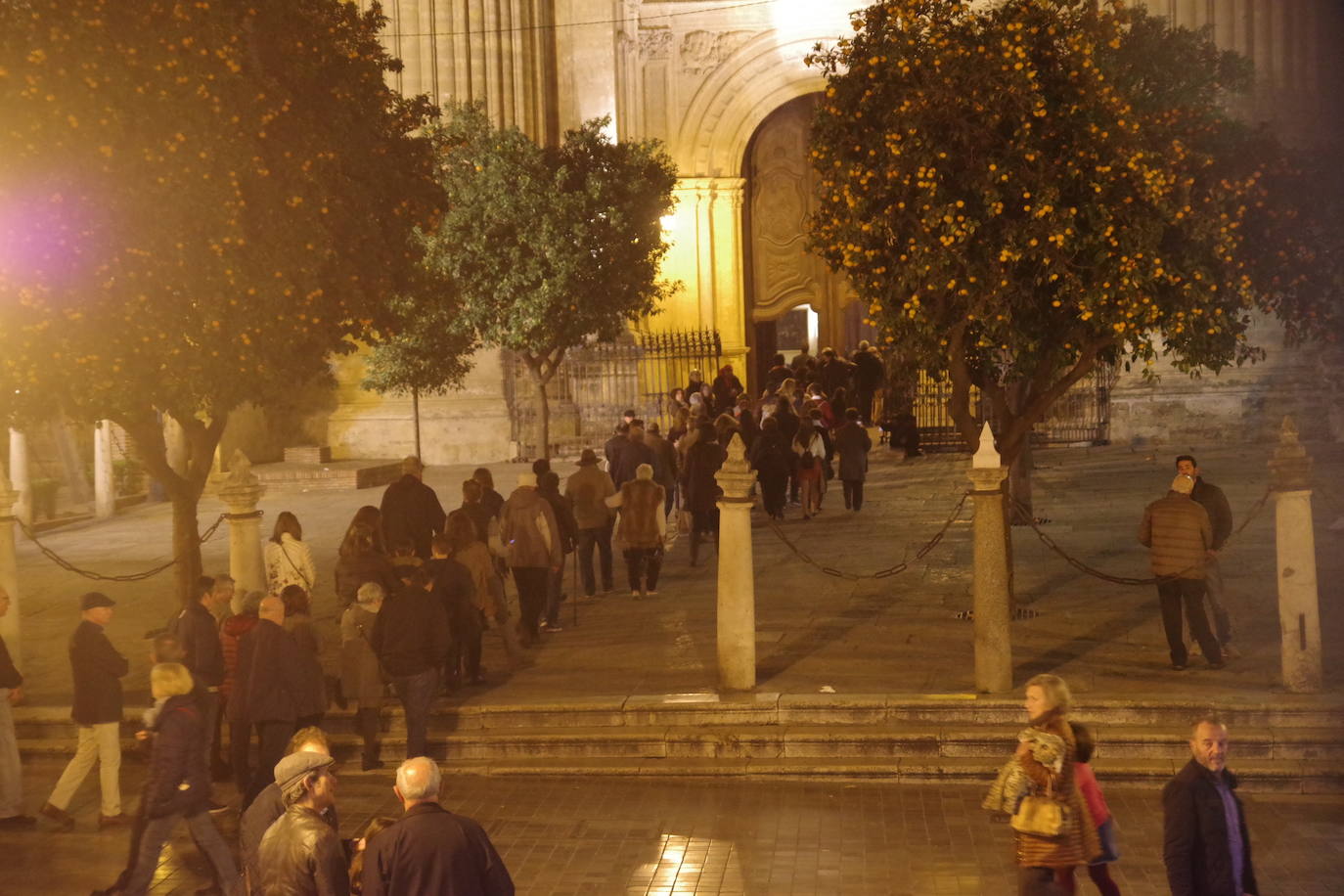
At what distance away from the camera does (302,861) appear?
5301 mm

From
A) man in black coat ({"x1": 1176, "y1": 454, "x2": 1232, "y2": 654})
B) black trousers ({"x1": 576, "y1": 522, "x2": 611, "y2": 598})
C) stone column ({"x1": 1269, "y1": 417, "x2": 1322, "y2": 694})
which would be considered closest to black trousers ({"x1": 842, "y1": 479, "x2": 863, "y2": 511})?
black trousers ({"x1": 576, "y1": 522, "x2": 611, "y2": 598})

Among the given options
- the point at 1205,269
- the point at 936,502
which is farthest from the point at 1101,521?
the point at 1205,269

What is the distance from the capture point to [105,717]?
28.3ft

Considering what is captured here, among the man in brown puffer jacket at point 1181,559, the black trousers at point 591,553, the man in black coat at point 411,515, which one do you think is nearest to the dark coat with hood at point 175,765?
the man in black coat at point 411,515

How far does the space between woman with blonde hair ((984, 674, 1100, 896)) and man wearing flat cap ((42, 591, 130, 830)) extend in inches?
193

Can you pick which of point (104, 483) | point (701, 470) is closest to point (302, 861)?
point (701, 470)

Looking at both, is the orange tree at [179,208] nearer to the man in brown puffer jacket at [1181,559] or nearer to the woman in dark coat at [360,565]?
the woman in dark coat at [360,565]

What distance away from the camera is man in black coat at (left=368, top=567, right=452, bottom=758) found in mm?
9125

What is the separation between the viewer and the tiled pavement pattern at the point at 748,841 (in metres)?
7.52

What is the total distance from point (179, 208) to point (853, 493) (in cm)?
905

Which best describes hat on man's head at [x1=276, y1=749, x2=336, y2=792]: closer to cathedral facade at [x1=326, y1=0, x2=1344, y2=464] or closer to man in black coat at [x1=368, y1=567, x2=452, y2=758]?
man in black coat at [x1=368, y1=567, x2=452, y2=758]

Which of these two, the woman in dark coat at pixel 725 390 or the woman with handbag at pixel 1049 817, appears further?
the woman in dark coat at pixel 725 390

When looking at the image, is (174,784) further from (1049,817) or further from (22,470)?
(22,470)

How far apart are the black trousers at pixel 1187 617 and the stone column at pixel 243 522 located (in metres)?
6.03
